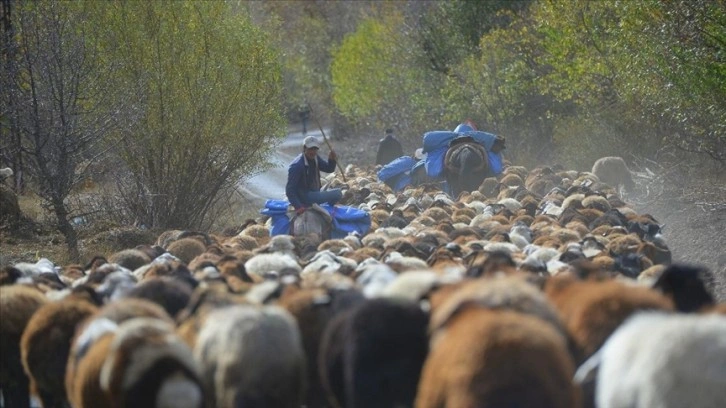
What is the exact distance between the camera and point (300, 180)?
61.8ft

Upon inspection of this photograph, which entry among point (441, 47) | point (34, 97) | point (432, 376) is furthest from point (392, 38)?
point (432, 376)

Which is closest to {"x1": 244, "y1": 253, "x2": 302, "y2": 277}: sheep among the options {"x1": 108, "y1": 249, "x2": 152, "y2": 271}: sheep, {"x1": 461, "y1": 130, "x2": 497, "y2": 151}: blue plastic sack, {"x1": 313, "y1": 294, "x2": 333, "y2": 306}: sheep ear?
{"x1": 108, "y1": 249, "x2": 152, "y2": 271}: sheep

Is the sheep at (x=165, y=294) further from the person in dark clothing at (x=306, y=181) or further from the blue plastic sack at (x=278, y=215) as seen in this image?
the blue plastic sack at (x=278, y=215)

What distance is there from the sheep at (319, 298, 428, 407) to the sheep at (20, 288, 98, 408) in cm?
275

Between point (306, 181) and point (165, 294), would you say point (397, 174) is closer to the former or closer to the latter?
point (306, 181)

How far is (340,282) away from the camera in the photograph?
10180 millimetres

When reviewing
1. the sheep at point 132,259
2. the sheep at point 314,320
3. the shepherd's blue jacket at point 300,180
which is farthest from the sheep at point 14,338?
the shepherd's blue jacket at point 300,180

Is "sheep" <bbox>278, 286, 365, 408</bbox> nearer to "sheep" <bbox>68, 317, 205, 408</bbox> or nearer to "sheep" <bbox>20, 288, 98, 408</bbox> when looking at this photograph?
"sheep" <bbox>68, 317, 205, 408</bbox>

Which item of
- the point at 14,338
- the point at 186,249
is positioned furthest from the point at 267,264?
the point at 186,249

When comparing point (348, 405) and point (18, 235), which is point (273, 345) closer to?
point (348, 405)

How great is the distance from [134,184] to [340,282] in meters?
14.4

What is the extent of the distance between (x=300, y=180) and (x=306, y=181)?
142mm

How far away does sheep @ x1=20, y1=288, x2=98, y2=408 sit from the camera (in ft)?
32.4

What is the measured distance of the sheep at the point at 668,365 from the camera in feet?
22.4
